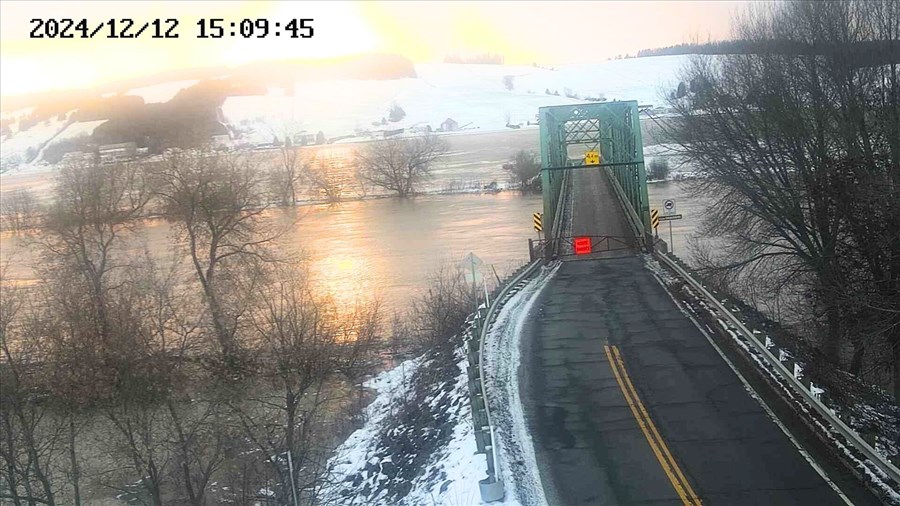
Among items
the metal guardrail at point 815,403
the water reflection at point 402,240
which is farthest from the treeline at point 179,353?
the metal guardrail at point 815,403

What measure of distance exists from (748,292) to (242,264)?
15141mm

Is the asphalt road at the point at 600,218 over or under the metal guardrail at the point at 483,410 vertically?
over

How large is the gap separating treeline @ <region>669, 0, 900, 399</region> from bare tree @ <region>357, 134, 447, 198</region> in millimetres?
38367

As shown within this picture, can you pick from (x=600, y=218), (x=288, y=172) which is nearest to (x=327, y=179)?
(x=288, y=172)

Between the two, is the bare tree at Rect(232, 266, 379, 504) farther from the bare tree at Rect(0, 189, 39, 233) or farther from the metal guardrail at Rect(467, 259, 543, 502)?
the bare tree at Rect(0, 189, 39, 233)

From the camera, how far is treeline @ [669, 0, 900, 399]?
12.4 m

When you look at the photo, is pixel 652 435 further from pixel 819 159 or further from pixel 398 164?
pixel 398 164

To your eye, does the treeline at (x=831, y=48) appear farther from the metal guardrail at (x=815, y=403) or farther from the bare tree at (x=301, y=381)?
the bare tree at (x=301, y=381)

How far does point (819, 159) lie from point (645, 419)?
8496 millimetres

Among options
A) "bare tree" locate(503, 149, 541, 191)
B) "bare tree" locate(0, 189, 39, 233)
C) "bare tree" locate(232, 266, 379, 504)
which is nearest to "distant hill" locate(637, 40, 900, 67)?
"bare tree" locate(232, 266, 379, 504)

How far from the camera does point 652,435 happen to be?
8.65 meters

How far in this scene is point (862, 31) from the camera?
13.4 meters

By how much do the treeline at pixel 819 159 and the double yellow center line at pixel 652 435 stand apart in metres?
3.94

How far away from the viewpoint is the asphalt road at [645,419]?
24.2 ft
